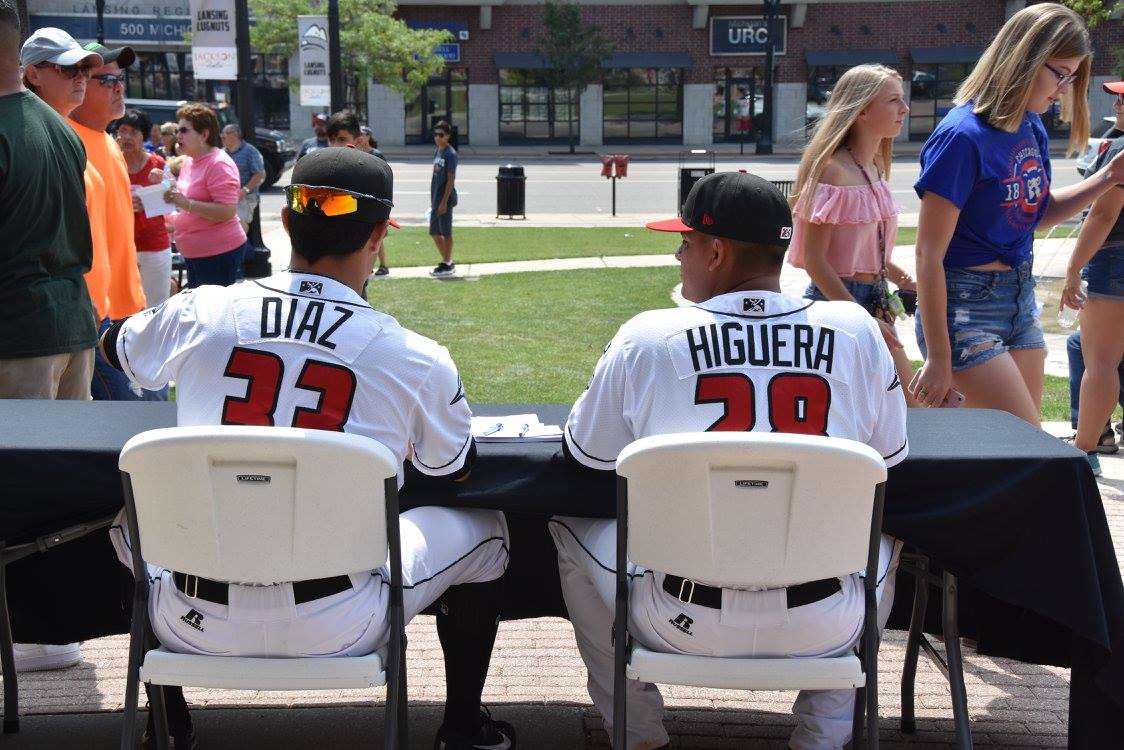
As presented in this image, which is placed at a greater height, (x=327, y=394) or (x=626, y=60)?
(x=626, y=60)

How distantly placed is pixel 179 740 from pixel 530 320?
7930mm

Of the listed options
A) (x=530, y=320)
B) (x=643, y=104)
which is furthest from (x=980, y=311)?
(x=643, y=104)

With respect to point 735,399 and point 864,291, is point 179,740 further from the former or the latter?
point 864,291

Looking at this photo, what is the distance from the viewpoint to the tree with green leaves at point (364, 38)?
33.1 metres

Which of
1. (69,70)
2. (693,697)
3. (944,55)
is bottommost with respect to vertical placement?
(693,697)

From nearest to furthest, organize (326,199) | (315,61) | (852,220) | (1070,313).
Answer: (326,199)
(852,220)
(1070,313)
(315,61)

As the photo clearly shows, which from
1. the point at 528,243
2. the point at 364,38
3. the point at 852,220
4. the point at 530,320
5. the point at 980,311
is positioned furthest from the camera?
the point at 364,38

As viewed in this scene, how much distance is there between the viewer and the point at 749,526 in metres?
2.73

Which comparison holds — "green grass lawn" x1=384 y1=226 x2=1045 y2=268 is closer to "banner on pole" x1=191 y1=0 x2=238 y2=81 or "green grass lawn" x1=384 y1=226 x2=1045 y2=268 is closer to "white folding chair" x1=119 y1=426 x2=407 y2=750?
"banner on pole" x1=191 y1=0 x2=238 y2=81

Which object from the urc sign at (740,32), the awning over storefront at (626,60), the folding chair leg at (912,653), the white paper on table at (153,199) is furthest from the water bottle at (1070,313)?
the urc sign at (740,32)

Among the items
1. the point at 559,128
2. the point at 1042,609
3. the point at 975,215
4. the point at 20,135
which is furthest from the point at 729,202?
the point at 559,128

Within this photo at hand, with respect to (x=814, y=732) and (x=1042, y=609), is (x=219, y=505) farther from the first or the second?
(x=1042, y=609)

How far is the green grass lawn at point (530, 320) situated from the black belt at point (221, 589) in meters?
5.25

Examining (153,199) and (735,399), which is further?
(153,199)
